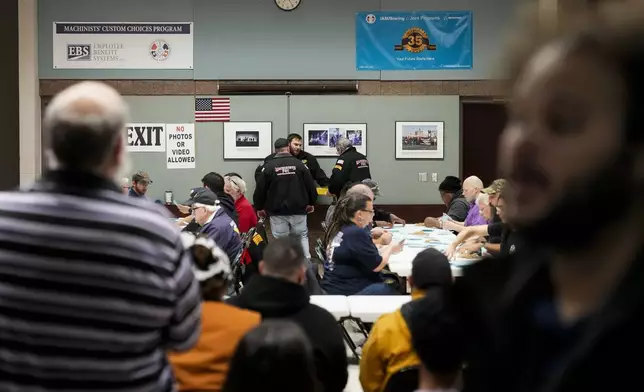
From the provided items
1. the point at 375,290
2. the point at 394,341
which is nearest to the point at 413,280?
the point at 394,341

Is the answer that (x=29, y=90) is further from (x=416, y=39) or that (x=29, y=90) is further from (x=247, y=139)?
(x=416, y=39)

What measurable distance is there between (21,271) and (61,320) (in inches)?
5.2

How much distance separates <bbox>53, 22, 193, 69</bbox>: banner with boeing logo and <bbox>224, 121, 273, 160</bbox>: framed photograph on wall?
1087mm

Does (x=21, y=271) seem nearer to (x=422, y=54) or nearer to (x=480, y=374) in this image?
(x=480, y=374)

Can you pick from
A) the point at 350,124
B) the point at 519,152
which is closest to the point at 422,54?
the point at 350,124

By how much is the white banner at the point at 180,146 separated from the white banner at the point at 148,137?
98 mm

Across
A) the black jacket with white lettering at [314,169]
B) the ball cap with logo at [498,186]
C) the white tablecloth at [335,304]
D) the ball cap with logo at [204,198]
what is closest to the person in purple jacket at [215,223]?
the ball cap with logo at [204,198]

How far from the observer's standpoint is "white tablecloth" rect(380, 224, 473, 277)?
4926 mm

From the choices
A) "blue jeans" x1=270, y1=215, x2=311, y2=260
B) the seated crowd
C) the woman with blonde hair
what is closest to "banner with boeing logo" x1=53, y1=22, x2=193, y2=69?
"blue jeans" x1=270, y1=215, x2=311, y2=260

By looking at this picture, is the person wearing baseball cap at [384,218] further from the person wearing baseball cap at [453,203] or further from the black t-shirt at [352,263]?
the black t-shirt at [352,263]

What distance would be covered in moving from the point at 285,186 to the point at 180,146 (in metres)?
2.16

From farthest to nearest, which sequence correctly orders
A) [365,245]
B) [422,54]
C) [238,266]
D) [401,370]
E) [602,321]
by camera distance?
1. [422,54]
2. [238,266]
3. [365,245]
4. [401,370]
5. [602,321]

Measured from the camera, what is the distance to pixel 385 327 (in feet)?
8.97

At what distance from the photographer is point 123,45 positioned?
31.2ft
